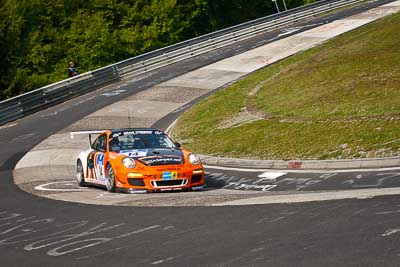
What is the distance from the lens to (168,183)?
1602 centimetres

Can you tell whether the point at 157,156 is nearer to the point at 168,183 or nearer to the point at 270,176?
the point at 168,183

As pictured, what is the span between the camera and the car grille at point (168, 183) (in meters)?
16.0

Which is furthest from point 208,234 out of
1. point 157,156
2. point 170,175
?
point 157,156

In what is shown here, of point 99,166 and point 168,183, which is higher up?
point 99,166

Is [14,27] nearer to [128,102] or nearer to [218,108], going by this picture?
[128,102]

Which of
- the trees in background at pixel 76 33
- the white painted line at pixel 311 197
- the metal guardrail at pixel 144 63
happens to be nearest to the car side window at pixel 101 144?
the white painted line at pixel 311 197

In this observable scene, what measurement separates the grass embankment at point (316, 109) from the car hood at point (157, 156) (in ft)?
11.7

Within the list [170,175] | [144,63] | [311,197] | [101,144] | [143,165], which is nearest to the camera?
[311,197]

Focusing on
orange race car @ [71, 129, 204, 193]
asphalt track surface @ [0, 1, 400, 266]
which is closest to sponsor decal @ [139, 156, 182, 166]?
orange race car @ [71, 129, 204, 193]

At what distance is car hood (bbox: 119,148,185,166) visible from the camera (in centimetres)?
1617

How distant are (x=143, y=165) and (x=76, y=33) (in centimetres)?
4898

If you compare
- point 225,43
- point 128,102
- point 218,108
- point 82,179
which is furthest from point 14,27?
point 82,179

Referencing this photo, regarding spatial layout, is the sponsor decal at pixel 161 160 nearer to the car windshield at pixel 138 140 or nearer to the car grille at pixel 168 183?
the car grille at pixel 168 183

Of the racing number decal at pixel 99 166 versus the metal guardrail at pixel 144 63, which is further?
the metal guardrail at pixel 144 63
